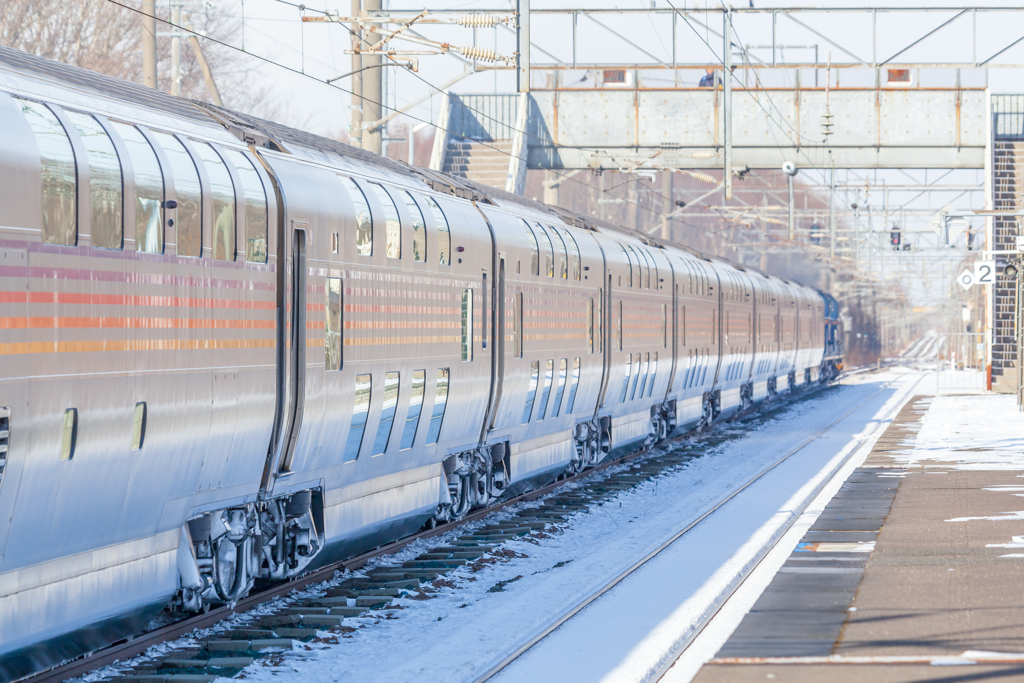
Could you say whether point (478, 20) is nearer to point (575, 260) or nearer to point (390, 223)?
point (575, 260)

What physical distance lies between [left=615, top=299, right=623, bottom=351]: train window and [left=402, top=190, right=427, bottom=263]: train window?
9230mm

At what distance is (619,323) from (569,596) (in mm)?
11286

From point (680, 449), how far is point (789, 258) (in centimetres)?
10304

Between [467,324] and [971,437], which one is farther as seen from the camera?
[971,437]

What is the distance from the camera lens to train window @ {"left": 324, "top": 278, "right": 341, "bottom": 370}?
11602 mm

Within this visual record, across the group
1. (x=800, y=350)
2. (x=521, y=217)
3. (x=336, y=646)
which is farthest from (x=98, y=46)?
(x=336, y=646)

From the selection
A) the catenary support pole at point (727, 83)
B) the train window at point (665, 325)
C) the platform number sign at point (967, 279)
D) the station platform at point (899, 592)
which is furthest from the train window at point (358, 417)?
the platform number sign at point (967, 279)

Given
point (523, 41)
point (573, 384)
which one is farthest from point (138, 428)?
point (523, 41)

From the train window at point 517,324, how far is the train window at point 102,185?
9097 mm

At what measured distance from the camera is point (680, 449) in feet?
94.4

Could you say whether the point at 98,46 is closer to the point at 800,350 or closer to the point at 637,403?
the point at 800,350

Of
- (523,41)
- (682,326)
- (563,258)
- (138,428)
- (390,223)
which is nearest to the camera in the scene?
(138,428)

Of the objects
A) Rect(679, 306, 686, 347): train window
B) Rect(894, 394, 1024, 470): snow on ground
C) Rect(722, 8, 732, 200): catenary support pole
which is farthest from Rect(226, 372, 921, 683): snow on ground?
Rect(722, 8, 732, 200): catenary support pole

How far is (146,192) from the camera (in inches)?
348
